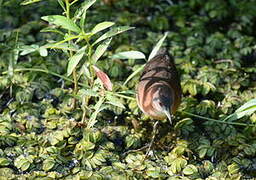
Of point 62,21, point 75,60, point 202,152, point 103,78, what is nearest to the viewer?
point 62,21

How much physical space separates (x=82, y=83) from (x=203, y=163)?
47.8 inches

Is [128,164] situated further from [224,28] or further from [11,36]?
[224,28]

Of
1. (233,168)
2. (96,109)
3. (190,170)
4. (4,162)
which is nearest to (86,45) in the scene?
(96,109)

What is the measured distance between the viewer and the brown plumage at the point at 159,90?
131 inches

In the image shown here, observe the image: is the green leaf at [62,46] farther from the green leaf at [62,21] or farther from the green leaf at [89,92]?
the green leaf at [89,92]

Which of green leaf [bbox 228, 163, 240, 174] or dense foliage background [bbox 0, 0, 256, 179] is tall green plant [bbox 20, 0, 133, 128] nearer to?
dense foliage background [bbox 0, 0, 256, 179]

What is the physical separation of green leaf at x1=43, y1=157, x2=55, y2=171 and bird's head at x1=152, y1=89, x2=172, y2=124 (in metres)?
0.80

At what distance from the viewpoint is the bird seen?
332 centimetres

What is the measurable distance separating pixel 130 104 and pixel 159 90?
58 centimetres

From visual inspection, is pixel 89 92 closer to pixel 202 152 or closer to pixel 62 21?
pixel 62 21

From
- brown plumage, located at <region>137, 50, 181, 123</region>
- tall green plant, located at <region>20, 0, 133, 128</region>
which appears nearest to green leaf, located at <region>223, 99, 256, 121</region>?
brown plumage, located at <region>137, 50, 181, 123</region>

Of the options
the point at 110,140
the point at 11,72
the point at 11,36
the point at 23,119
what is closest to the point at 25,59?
the point at 11,36

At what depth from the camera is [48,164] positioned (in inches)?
134

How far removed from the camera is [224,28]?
194 inches
